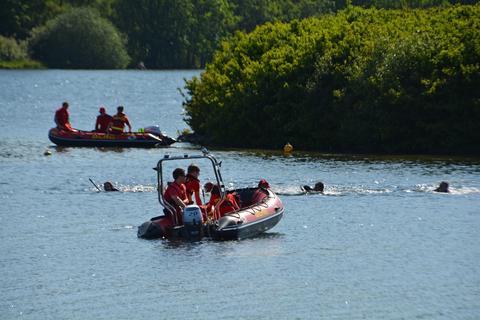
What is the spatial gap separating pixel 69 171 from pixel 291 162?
7.69m

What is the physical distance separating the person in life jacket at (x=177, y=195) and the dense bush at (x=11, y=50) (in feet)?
315

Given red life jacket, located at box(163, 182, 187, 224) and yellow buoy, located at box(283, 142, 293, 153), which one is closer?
red life jacket, located at box(163, 182, 187, 224)

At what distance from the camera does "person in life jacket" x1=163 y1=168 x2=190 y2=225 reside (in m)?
27.4

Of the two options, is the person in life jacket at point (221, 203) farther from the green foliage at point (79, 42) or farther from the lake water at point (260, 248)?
the green foliage at point (79, 42)

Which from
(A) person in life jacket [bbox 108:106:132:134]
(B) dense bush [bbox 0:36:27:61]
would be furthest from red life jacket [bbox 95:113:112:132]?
(B) dense bush [bbox 0:36:27:61]

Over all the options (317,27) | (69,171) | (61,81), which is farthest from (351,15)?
(61,81)

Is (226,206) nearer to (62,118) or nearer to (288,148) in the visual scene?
(288,148)

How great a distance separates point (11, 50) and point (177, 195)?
96565mm

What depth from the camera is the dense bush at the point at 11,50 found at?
397 ft

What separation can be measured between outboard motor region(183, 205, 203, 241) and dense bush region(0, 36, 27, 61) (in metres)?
96.9

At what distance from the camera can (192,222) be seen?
26891mm

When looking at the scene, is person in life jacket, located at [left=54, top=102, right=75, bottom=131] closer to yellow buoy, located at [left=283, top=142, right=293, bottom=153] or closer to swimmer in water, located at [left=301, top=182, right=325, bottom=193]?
yellow buoy, located at [left=283, top=142, right=293, bottom=153]

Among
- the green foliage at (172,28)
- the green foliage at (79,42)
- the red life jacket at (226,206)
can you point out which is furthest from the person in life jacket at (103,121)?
the green foliage at (172,28)

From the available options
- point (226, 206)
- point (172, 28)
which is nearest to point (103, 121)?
point (226, 206)
